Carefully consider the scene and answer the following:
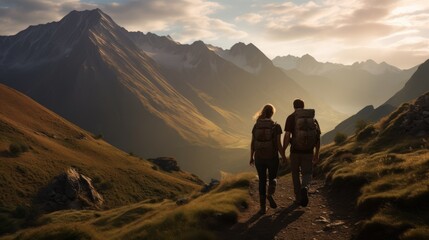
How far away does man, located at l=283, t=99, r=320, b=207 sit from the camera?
14984 mm

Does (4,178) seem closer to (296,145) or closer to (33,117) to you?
(33,117)

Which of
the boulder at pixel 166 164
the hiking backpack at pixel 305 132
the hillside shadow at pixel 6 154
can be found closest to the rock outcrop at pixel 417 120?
the hiking backpack at pixel 305 132

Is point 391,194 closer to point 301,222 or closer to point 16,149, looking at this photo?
point 301,222

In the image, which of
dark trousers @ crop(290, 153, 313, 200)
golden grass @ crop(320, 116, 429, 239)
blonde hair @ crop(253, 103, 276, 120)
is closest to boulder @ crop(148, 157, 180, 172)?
golden grass @ crop(320, 116, 429, 239)

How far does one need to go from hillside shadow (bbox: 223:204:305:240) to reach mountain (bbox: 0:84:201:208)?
8172 cm

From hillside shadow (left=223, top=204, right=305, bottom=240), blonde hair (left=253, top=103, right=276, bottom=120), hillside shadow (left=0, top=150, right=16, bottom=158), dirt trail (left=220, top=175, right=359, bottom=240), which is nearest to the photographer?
dirt trail (left=220, top=175, right=359, bottom=240)

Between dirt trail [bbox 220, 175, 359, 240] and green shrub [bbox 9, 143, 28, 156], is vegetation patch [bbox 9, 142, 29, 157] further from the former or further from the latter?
dirt trail [bbox 220, 175, 359, 240]

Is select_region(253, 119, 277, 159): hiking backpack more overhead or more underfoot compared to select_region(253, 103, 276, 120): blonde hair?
more underfoot

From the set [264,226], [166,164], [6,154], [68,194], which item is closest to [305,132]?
[264,226]

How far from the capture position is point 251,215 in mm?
15977

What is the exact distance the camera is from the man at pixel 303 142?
590 inches

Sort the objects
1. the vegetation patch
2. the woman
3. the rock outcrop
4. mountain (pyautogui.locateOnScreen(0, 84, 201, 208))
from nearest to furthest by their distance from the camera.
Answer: the woman < the rock outcrop < mountain (pyautogui.locateOnScreen(0, 84, 201, 208)) < the vegetation patch

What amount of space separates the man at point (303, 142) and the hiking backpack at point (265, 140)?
21.8 inches

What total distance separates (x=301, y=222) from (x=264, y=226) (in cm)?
148
